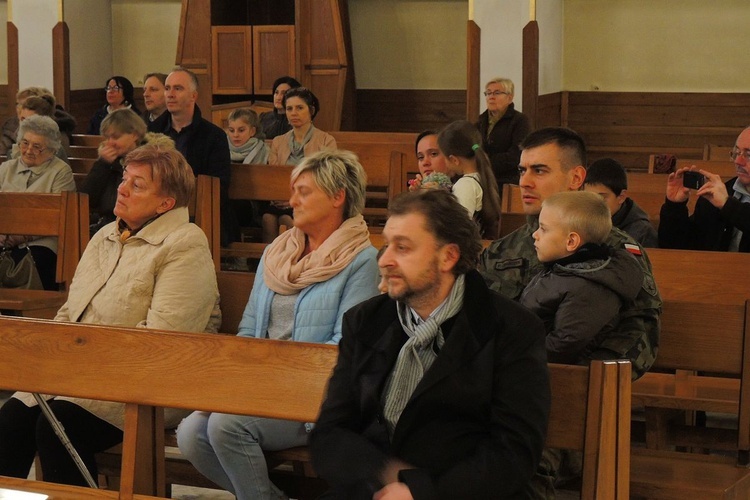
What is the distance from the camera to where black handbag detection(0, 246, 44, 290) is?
4.87 m

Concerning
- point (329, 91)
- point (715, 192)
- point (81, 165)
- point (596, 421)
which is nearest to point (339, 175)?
point (596, 421)

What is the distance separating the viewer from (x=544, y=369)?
221 centimetres

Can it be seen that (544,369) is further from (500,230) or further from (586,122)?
(586,122)

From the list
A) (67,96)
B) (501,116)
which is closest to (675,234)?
(501,116)

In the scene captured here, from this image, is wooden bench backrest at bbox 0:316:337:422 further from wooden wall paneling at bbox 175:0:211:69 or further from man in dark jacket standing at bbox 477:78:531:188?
wooden wall paneling at bbox 175:0:211:69

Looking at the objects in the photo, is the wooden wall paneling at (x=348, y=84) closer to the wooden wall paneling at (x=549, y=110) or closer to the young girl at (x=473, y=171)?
the wooden wall paneling at (x=549, y=110)

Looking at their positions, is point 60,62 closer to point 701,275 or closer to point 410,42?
point 410,42

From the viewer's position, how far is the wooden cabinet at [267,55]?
36.4 feet

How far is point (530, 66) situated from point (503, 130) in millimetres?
2326

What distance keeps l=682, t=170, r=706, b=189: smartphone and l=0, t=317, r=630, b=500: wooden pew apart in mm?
2217

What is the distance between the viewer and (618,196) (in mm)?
4242

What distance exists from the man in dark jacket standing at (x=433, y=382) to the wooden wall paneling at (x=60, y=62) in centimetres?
966

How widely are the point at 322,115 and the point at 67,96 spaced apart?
2.72m

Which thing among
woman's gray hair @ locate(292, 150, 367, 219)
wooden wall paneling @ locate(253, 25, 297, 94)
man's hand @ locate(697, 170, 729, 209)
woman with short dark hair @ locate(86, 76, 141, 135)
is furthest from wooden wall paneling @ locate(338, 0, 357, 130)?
woman's gray hair @ locate(292, 150, 367, 219)
